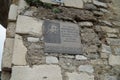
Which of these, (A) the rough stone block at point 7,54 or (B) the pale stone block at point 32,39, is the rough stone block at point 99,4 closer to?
(B) the pale stone block at point 32,39

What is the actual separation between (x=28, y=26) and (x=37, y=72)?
0.60 metres

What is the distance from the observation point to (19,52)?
253cm

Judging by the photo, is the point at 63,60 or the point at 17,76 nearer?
the point at 17,76

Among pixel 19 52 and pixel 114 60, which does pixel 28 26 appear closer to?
pixel 19 52

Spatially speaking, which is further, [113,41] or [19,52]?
[113,41]

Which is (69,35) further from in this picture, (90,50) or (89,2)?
(89,2)

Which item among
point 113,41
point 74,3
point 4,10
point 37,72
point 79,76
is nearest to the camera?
point 37,72

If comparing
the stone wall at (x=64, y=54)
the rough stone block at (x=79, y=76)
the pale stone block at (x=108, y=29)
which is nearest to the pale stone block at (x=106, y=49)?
the stone wall at (x=64, y=54)

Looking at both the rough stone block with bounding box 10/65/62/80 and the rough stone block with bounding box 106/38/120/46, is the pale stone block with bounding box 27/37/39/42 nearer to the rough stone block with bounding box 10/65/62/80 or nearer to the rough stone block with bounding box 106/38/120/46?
the rough stone block with bounding box 10/65/62/80

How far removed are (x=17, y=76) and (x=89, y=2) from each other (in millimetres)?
1547

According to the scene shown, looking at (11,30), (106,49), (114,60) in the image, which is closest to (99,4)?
(106,49)

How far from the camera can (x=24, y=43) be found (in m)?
2.61

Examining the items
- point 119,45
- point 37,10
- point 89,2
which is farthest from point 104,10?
point 37,10

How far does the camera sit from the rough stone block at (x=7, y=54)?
2.56m
